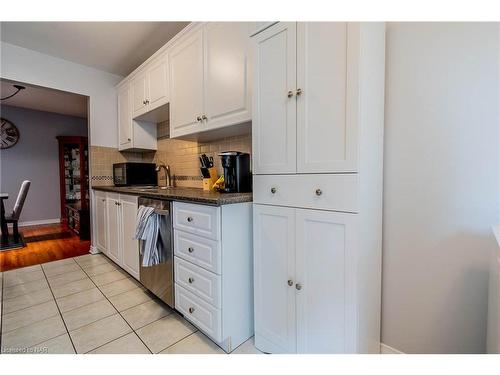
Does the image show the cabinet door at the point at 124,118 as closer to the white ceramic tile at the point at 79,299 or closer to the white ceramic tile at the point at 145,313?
the white ceramic tile at the point at 79,299

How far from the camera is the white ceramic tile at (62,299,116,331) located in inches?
62.9

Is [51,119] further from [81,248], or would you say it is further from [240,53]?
[240,53]

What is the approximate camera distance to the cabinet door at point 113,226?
243cm

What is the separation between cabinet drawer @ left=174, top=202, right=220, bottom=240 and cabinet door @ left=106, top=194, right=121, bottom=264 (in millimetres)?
1224

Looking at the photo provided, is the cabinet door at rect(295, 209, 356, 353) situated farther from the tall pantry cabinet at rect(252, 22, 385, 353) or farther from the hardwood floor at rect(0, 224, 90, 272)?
the hardwood floor at rect(0, 224, 90, 272)

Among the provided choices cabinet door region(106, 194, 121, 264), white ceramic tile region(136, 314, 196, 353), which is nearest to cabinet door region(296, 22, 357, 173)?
white ceramic tile region(136, 314, 196, 353)

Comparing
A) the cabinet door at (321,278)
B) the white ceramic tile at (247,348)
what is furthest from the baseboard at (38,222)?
the cabinet door at (321,278)

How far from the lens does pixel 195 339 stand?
4.74ft

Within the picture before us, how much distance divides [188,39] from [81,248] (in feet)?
10.6

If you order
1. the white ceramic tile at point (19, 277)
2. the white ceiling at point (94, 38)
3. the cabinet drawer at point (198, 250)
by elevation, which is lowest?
the white ceramic tile at point (19, 277)

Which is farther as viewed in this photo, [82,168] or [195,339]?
[82,168]

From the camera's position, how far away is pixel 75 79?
9.54 feet

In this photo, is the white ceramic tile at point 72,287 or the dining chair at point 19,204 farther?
the dining chair at point 19,204

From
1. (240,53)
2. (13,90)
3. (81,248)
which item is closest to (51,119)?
(13,90)
